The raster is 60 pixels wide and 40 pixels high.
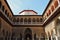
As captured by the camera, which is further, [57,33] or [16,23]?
[16,23]

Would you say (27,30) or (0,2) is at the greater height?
(0,2)

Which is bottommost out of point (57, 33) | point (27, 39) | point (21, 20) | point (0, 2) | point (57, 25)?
point (27, 39)

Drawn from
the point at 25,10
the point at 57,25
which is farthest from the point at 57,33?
the point at 25,10

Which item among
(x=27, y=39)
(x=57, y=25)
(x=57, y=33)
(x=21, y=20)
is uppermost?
(x=21, y=20)

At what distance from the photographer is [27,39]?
76.8ft

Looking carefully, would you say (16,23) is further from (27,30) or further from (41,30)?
(41,30)

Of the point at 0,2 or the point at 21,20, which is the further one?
the point at 21,20

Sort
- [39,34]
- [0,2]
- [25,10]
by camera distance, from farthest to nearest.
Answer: [25,10]
[39,34]
[0,2]

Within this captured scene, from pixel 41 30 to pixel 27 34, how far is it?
122 inches

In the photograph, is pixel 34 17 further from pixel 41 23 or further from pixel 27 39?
pixel 27 39

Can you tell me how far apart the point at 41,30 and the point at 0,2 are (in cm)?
1109

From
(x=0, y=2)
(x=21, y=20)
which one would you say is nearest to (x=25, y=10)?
(x=21, y=20)

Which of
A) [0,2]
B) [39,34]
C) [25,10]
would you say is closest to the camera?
Result: [0,2]

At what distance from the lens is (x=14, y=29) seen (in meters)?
23.2
